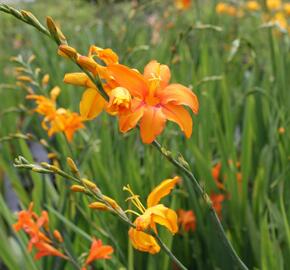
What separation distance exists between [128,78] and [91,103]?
70 millimetres

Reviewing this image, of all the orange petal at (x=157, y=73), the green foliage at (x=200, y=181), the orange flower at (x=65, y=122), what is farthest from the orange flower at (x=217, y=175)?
the orange petal at (x=157, y=73)

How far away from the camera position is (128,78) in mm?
774

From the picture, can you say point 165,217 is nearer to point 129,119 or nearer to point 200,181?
point 129,119

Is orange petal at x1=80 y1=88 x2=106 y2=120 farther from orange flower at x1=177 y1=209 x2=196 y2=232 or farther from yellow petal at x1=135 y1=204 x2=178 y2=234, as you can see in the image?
orange flower at x1=177 y1=209 x2=196 y2=232

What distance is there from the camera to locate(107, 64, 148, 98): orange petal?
0.77m

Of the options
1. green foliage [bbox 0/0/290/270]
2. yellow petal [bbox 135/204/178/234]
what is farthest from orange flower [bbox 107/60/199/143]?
green foliage [bbox 0/0/290/270]

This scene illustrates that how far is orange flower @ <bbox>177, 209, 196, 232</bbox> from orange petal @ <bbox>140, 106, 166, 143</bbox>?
763 mm

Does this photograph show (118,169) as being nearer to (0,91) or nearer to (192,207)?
(192,207)

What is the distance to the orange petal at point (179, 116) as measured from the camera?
0.76 meters

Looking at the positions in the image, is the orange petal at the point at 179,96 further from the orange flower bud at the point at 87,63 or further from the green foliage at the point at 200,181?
the green foliage at the point at 200,181

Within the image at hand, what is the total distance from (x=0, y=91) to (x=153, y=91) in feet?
7.25

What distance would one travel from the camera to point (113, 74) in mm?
769

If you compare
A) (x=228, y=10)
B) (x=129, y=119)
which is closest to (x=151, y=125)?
(x=129, y=119)

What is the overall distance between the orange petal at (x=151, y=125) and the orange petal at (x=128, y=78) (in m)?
0.04
